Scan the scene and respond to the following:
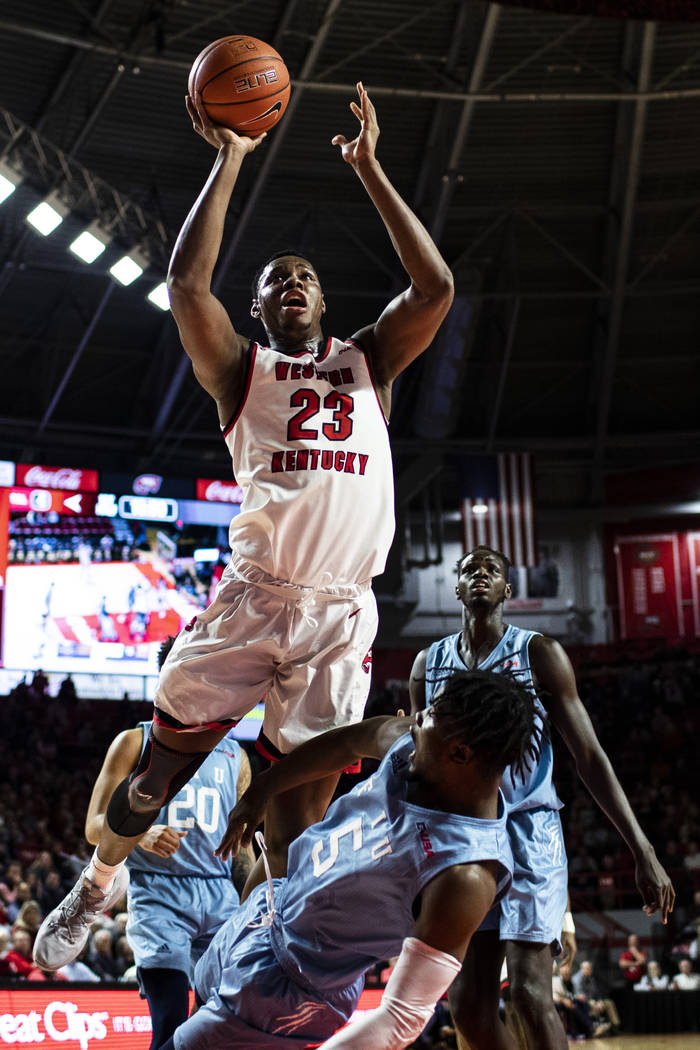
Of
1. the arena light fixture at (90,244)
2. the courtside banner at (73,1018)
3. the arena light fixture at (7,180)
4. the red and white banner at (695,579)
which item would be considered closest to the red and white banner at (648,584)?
the red and white banner at (695,579)

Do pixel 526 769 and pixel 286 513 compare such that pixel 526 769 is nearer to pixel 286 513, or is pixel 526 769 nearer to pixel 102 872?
pixel 286 513

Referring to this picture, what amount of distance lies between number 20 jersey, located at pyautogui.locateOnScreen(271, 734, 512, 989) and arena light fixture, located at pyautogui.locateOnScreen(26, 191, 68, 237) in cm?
1129

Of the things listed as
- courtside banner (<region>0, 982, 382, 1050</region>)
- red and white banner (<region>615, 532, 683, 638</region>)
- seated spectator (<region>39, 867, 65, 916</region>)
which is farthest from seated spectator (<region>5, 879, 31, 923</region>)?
red and white banner (<region>615, 532, 683, 638</region>)

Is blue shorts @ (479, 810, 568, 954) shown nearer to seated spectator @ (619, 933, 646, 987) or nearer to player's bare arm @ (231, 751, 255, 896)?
player's bare arm @ (231, 751, 255, 896)

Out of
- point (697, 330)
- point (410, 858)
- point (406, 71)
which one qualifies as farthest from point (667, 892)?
point (697, 330)

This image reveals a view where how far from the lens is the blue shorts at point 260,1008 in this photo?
296 cm

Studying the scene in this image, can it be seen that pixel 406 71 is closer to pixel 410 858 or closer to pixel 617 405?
Result: pixel 617 405

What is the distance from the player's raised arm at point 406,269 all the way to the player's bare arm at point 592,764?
1.26 m

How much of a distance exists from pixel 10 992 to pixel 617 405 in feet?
56.3

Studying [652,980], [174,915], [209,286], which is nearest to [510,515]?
[652,980]

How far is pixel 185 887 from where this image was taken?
→ 519 centimetres

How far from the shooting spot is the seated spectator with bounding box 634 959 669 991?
11430 millimetres

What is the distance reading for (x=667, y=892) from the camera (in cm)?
390

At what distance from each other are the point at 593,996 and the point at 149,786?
869cm
